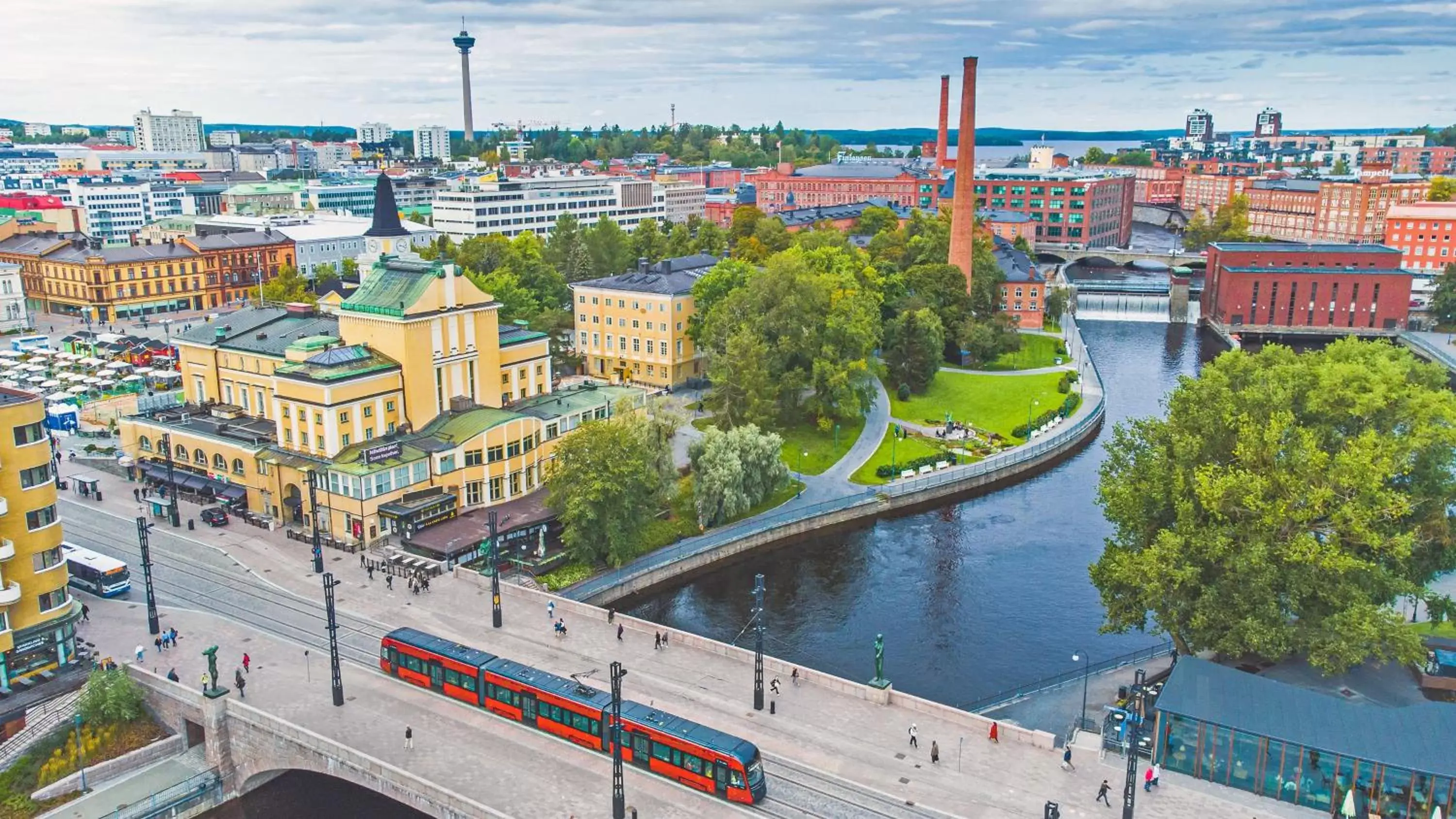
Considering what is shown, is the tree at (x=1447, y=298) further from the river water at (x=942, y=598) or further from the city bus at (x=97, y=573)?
the city bus at (x=97, y=573)

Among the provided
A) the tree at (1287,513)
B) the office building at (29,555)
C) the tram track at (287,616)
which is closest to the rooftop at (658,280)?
the tram track at (287,616)

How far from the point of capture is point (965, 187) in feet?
415

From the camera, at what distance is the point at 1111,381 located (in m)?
112

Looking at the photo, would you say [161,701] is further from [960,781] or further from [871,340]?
[871,340]

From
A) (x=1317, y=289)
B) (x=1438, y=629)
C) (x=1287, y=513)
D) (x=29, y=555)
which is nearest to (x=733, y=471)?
(x=1287, y=513)

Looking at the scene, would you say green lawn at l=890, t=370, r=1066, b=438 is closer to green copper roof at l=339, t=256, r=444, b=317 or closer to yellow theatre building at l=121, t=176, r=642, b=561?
yellow theatre building at l=121, t=176, r=642, b=561

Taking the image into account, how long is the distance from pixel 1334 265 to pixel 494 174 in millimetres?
132367

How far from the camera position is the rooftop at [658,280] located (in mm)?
98062

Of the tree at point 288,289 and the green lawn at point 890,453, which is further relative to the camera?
the tree at point 288,289

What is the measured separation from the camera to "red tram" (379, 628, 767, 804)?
36031 millimetres

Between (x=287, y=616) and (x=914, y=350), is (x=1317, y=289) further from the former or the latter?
(x=287, y=616)

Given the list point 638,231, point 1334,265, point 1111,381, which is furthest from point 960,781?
point 1334,265

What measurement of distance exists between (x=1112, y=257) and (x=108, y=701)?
581ft

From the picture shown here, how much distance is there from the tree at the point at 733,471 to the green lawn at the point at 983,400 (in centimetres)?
2698
